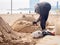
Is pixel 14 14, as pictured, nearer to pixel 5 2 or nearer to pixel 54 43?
pixel 5 2

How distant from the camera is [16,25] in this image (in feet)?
19.4

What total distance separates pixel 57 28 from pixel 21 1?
405cm

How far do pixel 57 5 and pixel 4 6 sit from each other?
2.29m

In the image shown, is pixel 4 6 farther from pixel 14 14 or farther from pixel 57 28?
pixel 57 28

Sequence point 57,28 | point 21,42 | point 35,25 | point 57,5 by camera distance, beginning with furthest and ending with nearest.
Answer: point 57,5, point 35,25, point 57,28, point 21,42

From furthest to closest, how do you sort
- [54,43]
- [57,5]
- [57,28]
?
1. [57,5]
2. [57,28]
3. [54,43]

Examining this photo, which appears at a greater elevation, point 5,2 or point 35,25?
point 5,2

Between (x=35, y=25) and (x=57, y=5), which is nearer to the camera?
(x=35, y=25)

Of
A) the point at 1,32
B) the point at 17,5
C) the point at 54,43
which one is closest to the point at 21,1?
the point at 17,5

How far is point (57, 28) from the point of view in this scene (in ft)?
13.9

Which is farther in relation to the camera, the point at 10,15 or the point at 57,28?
the point at 10,15

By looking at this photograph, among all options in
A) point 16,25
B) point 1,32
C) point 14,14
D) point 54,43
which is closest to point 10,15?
point 14,14

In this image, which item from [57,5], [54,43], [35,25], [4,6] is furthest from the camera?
[4,6]

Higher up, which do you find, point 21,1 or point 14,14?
point 21,1
